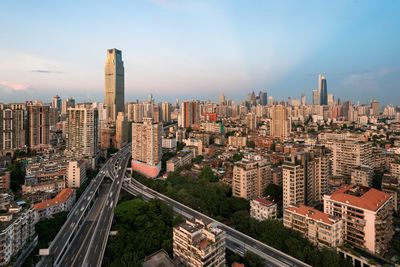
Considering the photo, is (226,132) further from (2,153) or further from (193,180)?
(2,153)

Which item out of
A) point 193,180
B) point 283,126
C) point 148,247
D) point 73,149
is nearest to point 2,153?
point 73,149

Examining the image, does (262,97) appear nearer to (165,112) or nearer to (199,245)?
(165,112)

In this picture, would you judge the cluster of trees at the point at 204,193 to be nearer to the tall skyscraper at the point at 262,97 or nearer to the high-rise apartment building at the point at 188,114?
the high-rise apartment building at the point at 188,114

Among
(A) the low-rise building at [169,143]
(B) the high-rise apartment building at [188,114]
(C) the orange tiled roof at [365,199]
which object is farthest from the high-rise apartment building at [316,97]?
(C) the orange tiled roof at [365,199]

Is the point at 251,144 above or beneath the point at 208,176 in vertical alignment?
above

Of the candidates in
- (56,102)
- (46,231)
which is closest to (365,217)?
(46,231)
